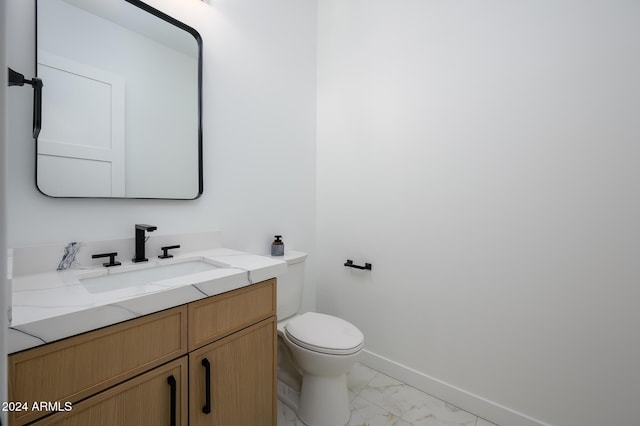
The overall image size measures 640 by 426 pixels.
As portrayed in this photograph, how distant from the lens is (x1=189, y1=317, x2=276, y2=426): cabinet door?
0.94 meters

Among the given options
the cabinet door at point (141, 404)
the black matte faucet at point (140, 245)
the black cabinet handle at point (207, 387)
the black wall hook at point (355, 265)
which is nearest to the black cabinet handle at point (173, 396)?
the cabinet door at point (141, 404)

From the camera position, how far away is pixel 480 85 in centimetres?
147

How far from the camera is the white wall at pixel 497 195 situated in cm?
118

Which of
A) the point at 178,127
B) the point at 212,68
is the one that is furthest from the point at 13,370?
the point at 212,68

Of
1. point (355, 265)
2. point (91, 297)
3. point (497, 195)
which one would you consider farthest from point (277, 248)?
point (497, 195)

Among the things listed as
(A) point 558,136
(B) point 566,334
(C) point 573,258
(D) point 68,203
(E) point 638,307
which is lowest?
(B) point 566,334

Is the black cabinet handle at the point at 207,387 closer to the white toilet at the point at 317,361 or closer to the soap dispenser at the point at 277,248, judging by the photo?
the white toilet at the point at 317,361

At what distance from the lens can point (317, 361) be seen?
4.39 ft

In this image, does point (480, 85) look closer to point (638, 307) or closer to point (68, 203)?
point (638, 307)

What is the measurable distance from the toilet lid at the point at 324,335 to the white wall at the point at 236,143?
53cm

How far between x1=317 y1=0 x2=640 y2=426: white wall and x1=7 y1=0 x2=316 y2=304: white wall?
10.8 inches

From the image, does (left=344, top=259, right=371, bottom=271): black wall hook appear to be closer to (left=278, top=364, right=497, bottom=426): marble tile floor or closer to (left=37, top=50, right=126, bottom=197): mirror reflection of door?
(left=278, top=364, right=497, bottom=426): marble tile floor

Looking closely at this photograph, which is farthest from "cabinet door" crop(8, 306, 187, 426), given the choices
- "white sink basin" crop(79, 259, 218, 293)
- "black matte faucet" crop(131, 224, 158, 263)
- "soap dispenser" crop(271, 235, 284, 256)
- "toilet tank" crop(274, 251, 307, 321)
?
"soap dispenser" crop(271, 235, 284, 256)

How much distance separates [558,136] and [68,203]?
2.09 metres
